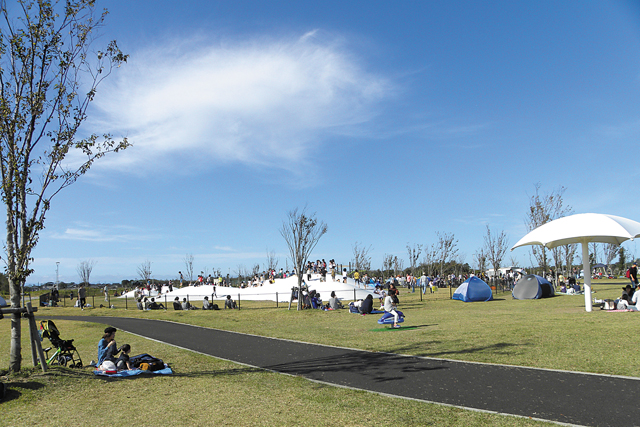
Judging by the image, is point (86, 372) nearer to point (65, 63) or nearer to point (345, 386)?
point (345, 386)

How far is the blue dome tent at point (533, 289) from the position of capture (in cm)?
2616

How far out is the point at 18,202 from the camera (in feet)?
28.1

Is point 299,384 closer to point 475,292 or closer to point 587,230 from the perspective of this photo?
point 587,230

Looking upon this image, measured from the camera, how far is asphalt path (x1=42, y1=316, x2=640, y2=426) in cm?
592

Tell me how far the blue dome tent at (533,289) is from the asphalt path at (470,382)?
1949 cm

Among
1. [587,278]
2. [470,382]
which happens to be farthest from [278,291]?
[470,382]

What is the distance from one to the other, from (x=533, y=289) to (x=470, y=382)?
21708 mm

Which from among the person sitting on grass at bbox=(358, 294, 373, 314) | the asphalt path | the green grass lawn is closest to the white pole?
the green grass lawn

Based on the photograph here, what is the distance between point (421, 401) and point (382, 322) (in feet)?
30.1

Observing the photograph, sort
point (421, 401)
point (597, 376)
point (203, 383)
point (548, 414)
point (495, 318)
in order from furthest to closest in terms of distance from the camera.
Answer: point (495, 318), point (203, 383), point (597, 376), point (421, 401), point (548, 414)

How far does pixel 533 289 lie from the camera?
2636 centimetres

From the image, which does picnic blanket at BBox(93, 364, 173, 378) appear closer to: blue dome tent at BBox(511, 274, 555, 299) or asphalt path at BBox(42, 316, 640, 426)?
asphalt path at BBox(42, 316, 640, 426)

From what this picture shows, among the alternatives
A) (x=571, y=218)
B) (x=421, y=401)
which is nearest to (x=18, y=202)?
(x=421, y=401)

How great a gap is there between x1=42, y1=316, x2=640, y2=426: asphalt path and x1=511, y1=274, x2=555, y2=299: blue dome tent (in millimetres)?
19486
